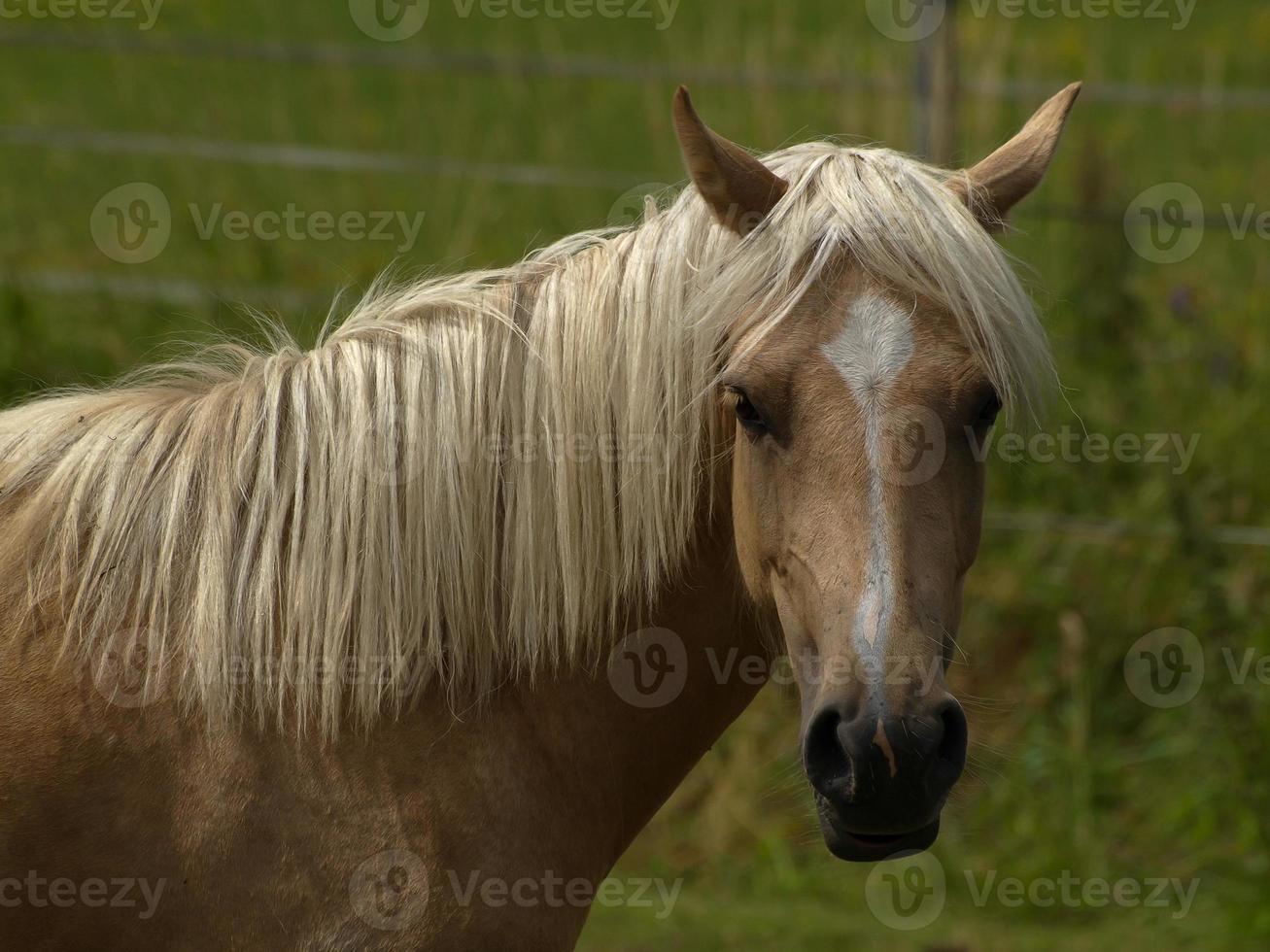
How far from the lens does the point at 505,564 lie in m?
2.20

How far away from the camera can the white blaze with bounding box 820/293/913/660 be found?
1.87m

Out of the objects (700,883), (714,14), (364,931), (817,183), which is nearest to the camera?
(364,931)

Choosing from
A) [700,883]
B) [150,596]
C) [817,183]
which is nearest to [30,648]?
[150,596]

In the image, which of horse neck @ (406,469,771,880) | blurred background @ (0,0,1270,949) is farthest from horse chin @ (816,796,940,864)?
blurred background @ (0,0,1270,949)

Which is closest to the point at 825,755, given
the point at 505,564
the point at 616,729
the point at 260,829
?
the point at 616,729

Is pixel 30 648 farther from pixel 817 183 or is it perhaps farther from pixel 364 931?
pixel 817 183

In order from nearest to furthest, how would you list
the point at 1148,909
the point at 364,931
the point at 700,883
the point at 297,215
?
the point at 364,931 → the point at 1148,909 → the point at 700,883 → the point at 297,215

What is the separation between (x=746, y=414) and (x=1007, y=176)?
2.27ft

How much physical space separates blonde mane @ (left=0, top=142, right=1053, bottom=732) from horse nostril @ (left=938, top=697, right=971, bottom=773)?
568 millimetres

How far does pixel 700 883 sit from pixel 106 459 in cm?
311

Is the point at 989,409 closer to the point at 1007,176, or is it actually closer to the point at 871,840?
the point at 1007,176

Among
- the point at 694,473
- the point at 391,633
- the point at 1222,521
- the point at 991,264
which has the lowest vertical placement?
the point at 1222,521

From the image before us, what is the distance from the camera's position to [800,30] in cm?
886

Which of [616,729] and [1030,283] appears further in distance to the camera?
[1030,283]
